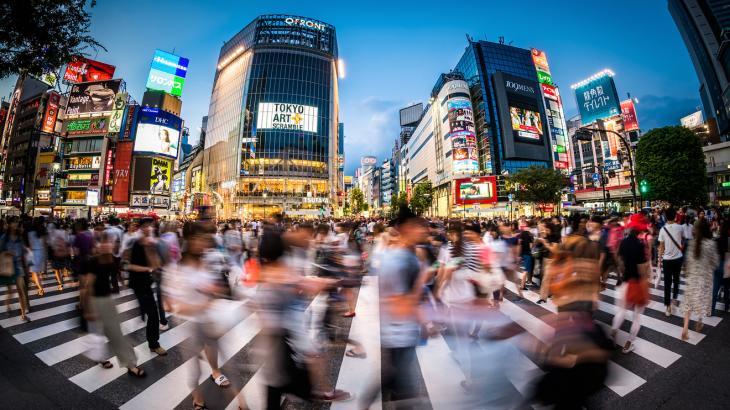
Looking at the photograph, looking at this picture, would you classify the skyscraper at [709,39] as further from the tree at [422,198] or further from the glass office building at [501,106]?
the tree at [422,198]

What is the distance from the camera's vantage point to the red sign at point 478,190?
189 ft

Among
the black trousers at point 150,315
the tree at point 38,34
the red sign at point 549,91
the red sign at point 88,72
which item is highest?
the red sign at point 549,91

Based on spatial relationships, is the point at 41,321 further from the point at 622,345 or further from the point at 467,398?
the point at 622,345

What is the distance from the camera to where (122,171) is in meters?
48.8

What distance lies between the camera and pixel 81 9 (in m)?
7.71

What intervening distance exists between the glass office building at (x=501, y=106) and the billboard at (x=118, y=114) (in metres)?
70.3

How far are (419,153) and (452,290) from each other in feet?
307

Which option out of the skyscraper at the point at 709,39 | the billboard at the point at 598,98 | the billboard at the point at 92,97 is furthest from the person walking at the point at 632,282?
the skyscraper at the point at 709,39

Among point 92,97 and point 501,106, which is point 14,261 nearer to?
point 92,97

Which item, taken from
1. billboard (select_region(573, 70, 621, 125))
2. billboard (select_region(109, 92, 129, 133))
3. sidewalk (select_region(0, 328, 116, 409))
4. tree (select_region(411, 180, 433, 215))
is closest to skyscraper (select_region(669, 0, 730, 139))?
billboard (select_region(573, 70, 621, 125))

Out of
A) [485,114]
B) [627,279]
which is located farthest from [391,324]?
[485,114]

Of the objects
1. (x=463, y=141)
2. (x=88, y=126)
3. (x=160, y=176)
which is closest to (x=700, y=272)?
Result: (x=463, y=141)

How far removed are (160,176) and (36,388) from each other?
5694cm

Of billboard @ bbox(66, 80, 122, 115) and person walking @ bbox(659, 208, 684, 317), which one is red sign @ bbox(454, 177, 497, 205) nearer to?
person walking @ bbox(659, 208, 684, 317)
